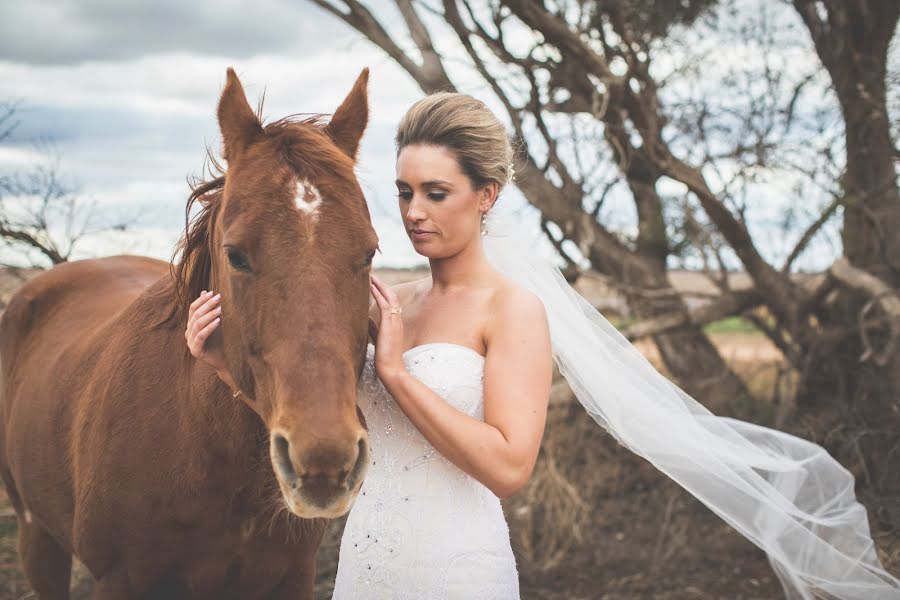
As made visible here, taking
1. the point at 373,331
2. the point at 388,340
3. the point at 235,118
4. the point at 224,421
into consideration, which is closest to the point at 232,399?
the point at 224,421

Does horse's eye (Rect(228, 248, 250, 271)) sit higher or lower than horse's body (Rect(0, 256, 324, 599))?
higher

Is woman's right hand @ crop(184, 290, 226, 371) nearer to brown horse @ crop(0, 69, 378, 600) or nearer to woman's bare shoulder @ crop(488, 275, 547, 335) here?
brown horse @ crop(0, 69, 378, 600)

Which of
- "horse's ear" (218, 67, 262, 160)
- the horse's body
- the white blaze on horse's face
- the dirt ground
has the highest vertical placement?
"horse's ear" (218, 67, 262, 160)

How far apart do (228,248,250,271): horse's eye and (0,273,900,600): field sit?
3.76 m

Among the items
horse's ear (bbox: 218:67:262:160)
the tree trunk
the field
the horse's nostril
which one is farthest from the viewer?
the tree trunk

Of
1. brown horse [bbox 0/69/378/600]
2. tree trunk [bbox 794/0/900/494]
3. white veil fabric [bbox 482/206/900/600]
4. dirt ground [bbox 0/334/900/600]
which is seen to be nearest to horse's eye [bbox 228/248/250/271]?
brown horse [bbox 0/69/378/600]

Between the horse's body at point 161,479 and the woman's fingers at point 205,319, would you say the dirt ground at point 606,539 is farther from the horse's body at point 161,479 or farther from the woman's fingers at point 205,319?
the woman's fingers at point 205,319

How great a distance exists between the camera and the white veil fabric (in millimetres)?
3223

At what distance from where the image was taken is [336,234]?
212 cm

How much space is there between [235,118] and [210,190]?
1.27 feet

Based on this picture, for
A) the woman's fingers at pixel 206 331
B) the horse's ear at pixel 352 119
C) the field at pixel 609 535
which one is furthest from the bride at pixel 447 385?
the field at pixel 609 535

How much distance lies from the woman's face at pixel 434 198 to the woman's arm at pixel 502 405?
0.86 feet

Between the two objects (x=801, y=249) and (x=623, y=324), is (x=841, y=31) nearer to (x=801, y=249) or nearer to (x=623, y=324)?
(x=801, y=249)

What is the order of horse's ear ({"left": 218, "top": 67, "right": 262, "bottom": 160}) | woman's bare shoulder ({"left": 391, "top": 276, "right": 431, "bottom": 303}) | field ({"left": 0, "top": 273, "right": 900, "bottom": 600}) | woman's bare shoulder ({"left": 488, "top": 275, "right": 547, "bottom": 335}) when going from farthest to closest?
field ({"left": 0, "top": 273, "right": 900, "bottom": 600}), woman's bare shoulder ({"left": 391, "top": 276, "right": 431, "bottom": 303}), woman's bare shoulder ({"left": 488, "top": 275, "right": 547, "bottom": 335}), horse's ear ({"left": 218, "top": 67, "right": 262, "bottom": 160})
